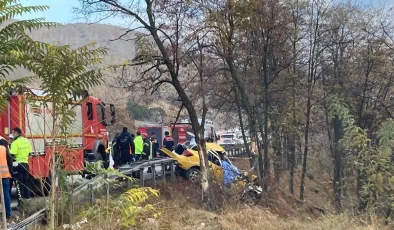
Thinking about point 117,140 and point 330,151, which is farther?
point 330,151

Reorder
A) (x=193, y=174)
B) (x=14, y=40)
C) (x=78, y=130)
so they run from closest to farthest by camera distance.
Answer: (x=14, y=40) → (x=78, y=130) → (x=193, y=174)

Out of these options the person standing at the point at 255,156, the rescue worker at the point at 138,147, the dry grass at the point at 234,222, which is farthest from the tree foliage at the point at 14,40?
the rescue worker at the point at 138,147

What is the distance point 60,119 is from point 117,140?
14.9 m

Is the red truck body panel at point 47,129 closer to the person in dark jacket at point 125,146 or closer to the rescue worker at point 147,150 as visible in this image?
the person in dark jacket at point 125,146

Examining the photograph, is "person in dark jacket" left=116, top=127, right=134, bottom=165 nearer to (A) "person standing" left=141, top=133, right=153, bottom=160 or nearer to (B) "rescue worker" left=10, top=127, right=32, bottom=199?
(A) "person standing" left=141, top=133, right=153, bottom=160

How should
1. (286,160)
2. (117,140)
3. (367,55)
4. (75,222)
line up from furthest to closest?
(286,160) → (367,55) → (117,140) → (75,222)

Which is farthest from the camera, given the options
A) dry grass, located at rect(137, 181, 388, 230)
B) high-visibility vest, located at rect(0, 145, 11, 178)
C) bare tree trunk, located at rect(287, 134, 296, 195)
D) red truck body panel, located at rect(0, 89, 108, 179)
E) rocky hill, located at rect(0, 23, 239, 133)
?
bare tree trunk, located at rect(287, 134, 296, 195)

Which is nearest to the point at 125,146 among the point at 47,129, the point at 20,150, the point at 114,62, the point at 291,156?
the point at 114,62

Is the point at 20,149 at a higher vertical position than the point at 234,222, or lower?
higher

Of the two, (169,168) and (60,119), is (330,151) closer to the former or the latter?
(169,168)

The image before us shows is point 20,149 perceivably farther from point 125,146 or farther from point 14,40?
point 125,146

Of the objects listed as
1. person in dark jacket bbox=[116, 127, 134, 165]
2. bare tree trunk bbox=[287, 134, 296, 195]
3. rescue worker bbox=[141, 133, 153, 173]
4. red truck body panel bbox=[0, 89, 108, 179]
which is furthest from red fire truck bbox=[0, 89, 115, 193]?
bare tree trunk bbox=[287, 134, 296, 195]

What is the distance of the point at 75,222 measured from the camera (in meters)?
8.14

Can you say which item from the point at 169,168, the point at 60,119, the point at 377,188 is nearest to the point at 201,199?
the point at 169,168
